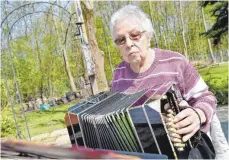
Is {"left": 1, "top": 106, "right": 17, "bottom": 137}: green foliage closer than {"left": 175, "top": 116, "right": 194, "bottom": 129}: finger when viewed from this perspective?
No

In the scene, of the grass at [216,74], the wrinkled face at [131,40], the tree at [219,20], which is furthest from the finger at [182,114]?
the grass at [216,74]

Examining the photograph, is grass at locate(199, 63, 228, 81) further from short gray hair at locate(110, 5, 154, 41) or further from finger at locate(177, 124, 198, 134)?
finger at locate(177, 124, 198, 134)

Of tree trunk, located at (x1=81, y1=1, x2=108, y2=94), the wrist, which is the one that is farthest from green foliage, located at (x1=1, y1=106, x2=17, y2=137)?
the wrist

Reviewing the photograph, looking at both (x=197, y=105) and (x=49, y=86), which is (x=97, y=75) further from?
(x=49, y=86)

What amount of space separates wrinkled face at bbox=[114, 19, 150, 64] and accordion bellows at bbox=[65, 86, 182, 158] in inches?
5.7

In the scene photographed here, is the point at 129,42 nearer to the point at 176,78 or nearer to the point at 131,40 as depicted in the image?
the point at 131,40

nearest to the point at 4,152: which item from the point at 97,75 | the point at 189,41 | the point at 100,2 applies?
the point at 97,75

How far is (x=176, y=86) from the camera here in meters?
0.98

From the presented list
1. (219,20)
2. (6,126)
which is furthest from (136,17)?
(6,126)

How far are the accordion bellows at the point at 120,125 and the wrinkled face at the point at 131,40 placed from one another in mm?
145

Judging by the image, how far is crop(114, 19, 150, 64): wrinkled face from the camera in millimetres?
1013

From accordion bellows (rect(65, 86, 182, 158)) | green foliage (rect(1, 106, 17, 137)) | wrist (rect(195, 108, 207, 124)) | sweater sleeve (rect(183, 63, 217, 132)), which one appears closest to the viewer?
accordion bellows (rect(65, 86, 182, 158))

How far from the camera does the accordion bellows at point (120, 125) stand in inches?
28.2

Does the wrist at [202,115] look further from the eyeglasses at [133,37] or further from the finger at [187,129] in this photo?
the eyeglasses at [133,37]
